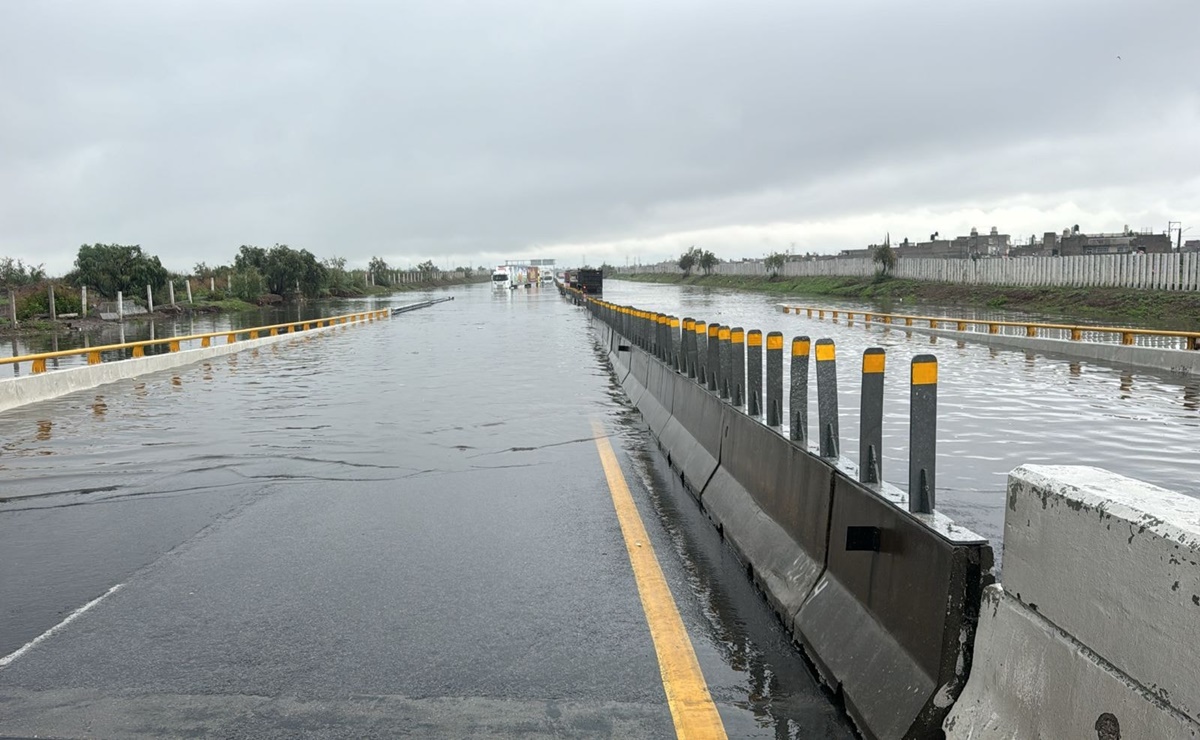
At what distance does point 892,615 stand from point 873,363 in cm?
171

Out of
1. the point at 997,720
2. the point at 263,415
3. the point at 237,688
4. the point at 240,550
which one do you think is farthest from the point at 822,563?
the point at 263,415

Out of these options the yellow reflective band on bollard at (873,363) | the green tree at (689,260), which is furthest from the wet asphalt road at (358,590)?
the green tree at (689,260)

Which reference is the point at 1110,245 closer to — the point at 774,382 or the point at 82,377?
the point at 82,377

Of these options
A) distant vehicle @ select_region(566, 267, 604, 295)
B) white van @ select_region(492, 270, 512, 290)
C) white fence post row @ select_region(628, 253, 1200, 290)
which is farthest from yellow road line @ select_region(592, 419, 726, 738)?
white van @ select_region(492, 270, 512, 290)

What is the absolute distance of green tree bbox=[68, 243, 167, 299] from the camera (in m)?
70.8

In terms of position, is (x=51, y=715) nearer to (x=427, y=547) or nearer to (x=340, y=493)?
(x=427, y=547)

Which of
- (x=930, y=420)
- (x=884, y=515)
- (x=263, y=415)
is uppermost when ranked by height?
(x=930, y=420)

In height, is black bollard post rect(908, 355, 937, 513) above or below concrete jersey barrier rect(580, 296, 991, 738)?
above

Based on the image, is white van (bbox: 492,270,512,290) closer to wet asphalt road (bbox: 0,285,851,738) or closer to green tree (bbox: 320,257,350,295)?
green tree (bbox: 320,257,350,295)

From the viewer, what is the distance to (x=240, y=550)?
6.82 meters

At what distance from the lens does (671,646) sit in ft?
16.3

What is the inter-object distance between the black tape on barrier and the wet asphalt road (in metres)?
0.20

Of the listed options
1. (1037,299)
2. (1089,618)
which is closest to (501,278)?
(1037,299)

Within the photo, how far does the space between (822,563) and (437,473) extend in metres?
5.39
